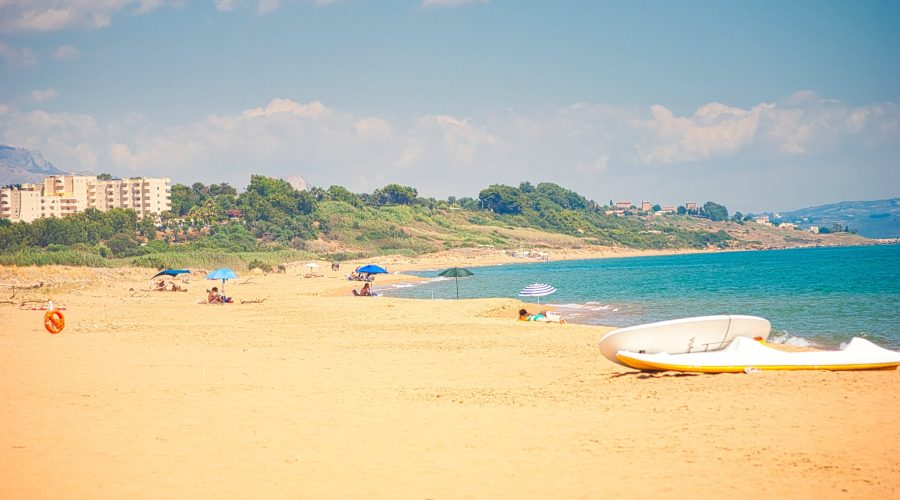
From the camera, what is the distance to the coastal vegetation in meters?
81.2

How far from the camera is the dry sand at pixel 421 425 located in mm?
7352

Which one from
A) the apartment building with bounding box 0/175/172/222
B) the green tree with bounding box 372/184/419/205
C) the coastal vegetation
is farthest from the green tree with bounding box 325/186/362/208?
the apartment building with bounding box 0/175/172/222

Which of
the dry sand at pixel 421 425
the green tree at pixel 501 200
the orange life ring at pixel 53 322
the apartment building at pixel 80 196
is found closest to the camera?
the dry sand at pixel 421 425

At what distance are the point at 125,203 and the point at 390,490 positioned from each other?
468 feet

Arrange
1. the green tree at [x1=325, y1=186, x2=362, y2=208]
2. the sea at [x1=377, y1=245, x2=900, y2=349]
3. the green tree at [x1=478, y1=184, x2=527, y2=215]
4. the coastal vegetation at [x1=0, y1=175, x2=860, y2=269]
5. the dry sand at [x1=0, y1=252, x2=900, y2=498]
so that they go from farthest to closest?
the green tree at [x1=478, y1=184, x2=527, y2=215] < the green tree at [x1=325, y1=186, x2=362, y2=208] < the coastal vegetation at [x1=0, y1=175, x2=860, y2=269] < the sea at [x1=377, y1=245, x2=900, y2=349] < the dry sand at [x1=0, y1=252, x2=900, y2=498]

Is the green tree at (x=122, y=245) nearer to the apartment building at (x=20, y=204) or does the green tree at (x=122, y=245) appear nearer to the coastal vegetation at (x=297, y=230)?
the coastal vegetation at (x=297, y=230)

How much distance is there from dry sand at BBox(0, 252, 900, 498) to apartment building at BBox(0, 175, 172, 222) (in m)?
125

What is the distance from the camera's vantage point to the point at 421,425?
32.0 ft

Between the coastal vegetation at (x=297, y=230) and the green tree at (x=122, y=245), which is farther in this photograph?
the green tree at (x=122, y=245)

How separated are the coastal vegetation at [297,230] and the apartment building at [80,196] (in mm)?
4754

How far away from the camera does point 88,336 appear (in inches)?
777

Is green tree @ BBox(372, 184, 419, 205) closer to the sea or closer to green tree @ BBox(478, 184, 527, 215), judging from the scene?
green tree @ BBox(478, 184, 527, 215)

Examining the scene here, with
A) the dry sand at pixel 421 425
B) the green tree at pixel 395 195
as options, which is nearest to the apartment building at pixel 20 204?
the green tree at pixel 395 195

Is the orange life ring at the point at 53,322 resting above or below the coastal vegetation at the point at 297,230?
below
